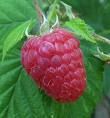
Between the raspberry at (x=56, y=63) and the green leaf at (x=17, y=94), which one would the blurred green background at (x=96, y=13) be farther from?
the raspberry at (x=56, y=63)

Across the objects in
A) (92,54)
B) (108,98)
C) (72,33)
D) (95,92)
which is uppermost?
(72,33)

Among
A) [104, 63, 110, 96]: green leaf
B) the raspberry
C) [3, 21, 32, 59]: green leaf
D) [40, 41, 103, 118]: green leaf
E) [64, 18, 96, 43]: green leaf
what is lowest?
[104, 63, 110, 96]: green leaf

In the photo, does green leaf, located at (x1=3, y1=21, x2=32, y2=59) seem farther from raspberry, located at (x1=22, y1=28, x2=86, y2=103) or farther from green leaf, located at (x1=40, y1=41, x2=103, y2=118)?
green leaf, located at (x1=40, y1=41, x2=103, y2=118)

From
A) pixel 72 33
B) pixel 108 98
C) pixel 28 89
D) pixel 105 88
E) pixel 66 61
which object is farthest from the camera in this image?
pixel 108 98

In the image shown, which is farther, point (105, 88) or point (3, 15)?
point (105, 88)

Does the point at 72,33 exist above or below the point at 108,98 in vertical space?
above

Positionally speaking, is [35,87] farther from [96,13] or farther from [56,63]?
[96,13]

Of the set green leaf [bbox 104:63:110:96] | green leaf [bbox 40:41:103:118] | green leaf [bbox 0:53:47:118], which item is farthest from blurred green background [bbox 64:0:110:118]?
green leaf [bbox 0:53:47:118]

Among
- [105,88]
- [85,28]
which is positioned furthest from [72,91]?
[105,88]

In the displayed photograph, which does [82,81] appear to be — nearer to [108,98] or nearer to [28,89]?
[28,89]
